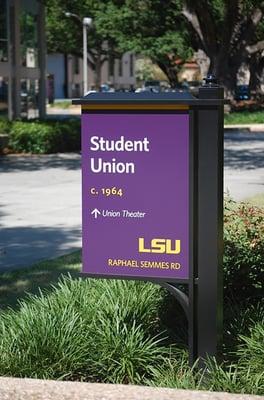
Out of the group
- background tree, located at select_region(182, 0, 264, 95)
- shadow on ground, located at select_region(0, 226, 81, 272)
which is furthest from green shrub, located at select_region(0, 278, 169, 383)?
background tree, located at select_region(182, 0, 264, 95)

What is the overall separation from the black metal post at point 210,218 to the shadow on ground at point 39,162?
1348 centimetres

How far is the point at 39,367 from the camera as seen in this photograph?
171 inches

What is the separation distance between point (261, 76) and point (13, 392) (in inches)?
2170

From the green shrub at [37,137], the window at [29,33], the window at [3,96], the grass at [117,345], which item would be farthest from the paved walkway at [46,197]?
the window at [29,33]

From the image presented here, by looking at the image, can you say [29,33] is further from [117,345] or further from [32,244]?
[117,345]

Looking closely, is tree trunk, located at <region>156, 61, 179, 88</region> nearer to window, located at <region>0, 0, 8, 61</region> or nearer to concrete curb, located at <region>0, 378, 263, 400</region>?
window, located at <region>0, 0, 8, 61</region>

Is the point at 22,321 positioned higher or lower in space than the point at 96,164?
lower

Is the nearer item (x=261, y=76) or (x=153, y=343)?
(x=153, y=343)

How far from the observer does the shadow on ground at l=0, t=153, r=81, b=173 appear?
1798 centimetres

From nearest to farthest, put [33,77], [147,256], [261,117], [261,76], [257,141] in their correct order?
[147,256]
[257,141]
[33,77]
[261,117]
[261,76]


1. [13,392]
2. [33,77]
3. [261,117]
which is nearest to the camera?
[13,392]

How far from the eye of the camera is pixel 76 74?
101 m

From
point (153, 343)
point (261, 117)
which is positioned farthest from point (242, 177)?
point (261, 117)

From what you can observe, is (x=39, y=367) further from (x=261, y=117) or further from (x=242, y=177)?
(x=261, y=117)
